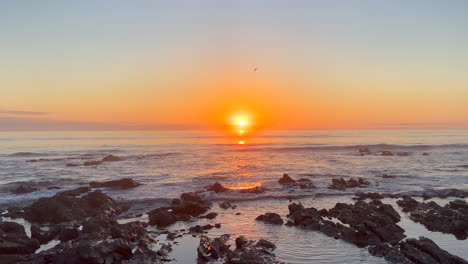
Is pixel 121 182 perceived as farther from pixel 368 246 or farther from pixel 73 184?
pixel 368 246

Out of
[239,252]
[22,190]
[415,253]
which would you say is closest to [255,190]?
[239,252]

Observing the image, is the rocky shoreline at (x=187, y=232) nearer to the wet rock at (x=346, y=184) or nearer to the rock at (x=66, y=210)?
the rock at (x=66, y=210)

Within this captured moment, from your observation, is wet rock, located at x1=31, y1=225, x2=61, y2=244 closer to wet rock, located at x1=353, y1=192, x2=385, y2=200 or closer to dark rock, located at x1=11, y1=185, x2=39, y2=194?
dark rock, located at x1=11, y1=185, x2=39, y2=194

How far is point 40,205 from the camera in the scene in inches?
920

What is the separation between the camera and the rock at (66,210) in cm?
2231

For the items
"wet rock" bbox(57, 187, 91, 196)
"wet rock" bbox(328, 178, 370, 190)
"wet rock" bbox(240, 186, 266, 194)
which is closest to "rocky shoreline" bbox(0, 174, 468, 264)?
"wet rock" bbox(57, 187, 91, 196)

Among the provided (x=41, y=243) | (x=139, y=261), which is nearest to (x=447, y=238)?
(x=139, y=261)

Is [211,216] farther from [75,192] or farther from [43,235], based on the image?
[75,192]

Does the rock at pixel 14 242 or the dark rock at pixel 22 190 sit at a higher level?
the rock at pixel 14 242

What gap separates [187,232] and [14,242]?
29.4ft

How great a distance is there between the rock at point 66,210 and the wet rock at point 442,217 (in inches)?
861

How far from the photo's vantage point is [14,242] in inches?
618

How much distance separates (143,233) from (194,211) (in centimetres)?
667

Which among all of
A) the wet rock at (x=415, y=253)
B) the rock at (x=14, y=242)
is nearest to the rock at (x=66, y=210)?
the rock at (x=14, y=242)
